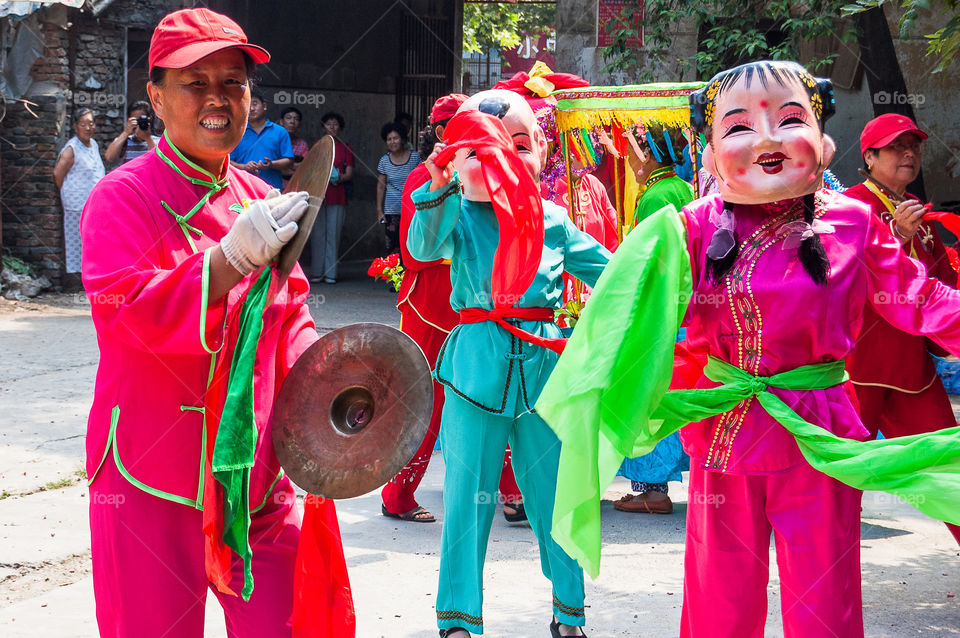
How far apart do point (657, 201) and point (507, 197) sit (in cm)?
191

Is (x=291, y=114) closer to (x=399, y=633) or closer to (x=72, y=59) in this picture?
(x=72, y=59)

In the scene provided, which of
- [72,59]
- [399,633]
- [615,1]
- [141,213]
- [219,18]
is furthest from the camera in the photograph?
[72,59]

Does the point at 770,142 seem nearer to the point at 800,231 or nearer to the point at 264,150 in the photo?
the point at 800,231

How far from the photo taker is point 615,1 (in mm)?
10234

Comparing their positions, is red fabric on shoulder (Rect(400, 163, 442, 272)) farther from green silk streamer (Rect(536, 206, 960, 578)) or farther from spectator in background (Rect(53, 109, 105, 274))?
spectator in background (Rect(53, 109, 105, 274))

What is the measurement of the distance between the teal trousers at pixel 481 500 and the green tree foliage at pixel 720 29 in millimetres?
4663

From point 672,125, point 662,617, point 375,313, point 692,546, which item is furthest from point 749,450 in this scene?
point 375,313

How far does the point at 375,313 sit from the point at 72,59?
15.5 feet

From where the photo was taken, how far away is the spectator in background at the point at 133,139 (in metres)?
12.3

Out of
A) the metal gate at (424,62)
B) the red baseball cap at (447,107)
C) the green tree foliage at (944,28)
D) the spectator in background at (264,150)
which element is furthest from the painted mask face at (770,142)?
the metal gate at (424,62)

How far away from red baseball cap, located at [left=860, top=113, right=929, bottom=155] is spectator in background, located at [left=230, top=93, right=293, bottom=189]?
7853mm

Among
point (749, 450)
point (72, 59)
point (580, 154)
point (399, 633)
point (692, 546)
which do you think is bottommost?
point (399, 633)

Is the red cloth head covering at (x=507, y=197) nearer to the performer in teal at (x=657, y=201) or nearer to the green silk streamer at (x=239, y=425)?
the green silk streamer at (x=239, y=425)

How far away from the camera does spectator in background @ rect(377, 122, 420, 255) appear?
521 inches
